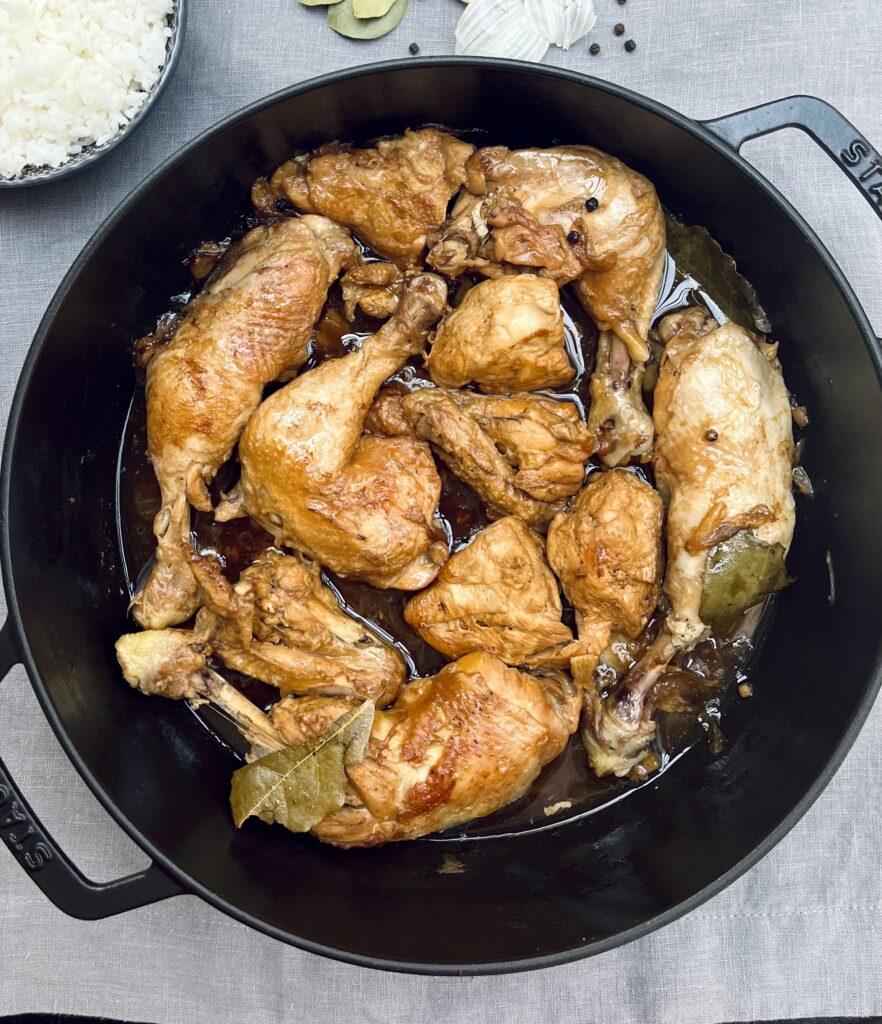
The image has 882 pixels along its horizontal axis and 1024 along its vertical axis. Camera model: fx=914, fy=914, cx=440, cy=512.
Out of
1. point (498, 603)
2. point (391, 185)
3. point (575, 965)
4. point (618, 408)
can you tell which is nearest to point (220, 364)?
point (391, 185)

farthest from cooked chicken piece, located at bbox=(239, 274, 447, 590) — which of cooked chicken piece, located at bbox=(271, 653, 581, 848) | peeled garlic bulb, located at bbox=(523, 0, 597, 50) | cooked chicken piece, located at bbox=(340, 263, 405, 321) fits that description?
peeled garlic bulb, located at bbox=(523, 0, 597, 50)

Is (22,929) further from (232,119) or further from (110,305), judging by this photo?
(232,119)

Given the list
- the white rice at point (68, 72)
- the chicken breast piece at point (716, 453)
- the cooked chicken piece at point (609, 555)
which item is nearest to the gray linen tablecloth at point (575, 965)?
the white rice at point (68, 72)

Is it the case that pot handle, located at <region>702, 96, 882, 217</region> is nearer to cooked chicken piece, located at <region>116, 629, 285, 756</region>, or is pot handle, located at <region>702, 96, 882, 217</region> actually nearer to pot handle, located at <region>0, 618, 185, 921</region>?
cooked chicken piece, located at <region>116, 629, 285, 756</region>

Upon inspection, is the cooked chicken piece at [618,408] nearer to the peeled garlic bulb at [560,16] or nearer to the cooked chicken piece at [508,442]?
the cooked chicken piece at [508,442]

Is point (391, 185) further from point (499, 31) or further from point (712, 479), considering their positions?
point (712, 479)
